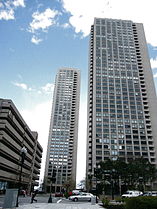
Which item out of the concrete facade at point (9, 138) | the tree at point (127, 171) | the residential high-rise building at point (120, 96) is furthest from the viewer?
the residential high-rise building at point (120, 96)

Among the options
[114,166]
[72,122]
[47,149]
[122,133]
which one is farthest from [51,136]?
[114,166]

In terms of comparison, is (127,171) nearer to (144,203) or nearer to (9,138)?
(9,138)

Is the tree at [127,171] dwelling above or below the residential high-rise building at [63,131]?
below

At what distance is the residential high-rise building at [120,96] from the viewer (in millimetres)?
92375

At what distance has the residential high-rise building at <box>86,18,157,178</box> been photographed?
92375mm

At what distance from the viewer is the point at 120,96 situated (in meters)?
106

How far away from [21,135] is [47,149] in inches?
3232

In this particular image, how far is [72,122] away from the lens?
143 m

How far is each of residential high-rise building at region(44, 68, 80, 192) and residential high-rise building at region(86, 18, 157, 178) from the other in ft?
133

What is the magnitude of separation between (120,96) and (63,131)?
5598 cm

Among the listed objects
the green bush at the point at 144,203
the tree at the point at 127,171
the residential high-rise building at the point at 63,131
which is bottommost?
the green bush at the point at 144,203

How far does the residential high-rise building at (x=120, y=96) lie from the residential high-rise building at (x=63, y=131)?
40.5 meters

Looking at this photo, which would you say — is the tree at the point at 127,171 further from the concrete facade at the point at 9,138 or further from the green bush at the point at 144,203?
the green bush at the point at 144,203

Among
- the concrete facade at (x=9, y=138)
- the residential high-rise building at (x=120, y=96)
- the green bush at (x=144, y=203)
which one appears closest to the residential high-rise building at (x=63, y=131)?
the residential high-rise building at (x=120, y=96)
